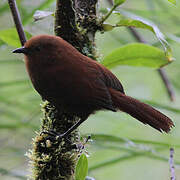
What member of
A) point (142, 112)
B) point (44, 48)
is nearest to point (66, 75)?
point (44, 48)

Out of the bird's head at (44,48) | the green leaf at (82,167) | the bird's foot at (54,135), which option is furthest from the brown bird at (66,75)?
the green leaf at (82,167)

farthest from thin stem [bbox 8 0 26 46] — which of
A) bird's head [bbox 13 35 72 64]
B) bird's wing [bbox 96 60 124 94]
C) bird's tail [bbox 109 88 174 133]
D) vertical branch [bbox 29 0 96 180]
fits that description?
bird's tail [bbox 109 88 174 133]

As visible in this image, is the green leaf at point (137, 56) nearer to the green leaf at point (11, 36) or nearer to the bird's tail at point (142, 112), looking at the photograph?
the bird's tail at point (142, 112)

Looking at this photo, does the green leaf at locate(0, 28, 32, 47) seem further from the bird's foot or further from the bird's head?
the bird's foot

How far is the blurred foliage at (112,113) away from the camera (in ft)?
8.23

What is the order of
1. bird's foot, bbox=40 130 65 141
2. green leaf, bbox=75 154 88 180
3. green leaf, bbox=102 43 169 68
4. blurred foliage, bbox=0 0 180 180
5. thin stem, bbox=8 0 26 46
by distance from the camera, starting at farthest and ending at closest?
1. blurred foliage, bbox=0 0 180 180
2. green leaf, bbox=102 43 169 68
3. thin stem, bbox=8 0 26 46
4. bird's foot, bbox=40 130 65 141
5. green leaf, bbox=75 154 88 180

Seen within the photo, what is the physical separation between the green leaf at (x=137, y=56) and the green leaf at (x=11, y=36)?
1.52 feet

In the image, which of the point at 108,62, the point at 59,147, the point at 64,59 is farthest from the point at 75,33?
the point at 59,147

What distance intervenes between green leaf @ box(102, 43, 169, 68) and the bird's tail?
0.55ft

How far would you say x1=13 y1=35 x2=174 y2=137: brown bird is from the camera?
6.38 ft

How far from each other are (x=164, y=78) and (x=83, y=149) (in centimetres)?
112

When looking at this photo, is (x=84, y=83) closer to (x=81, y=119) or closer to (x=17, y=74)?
(x=81, y=119)

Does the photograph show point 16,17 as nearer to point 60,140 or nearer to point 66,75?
point 66,75

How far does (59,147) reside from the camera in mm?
1842
